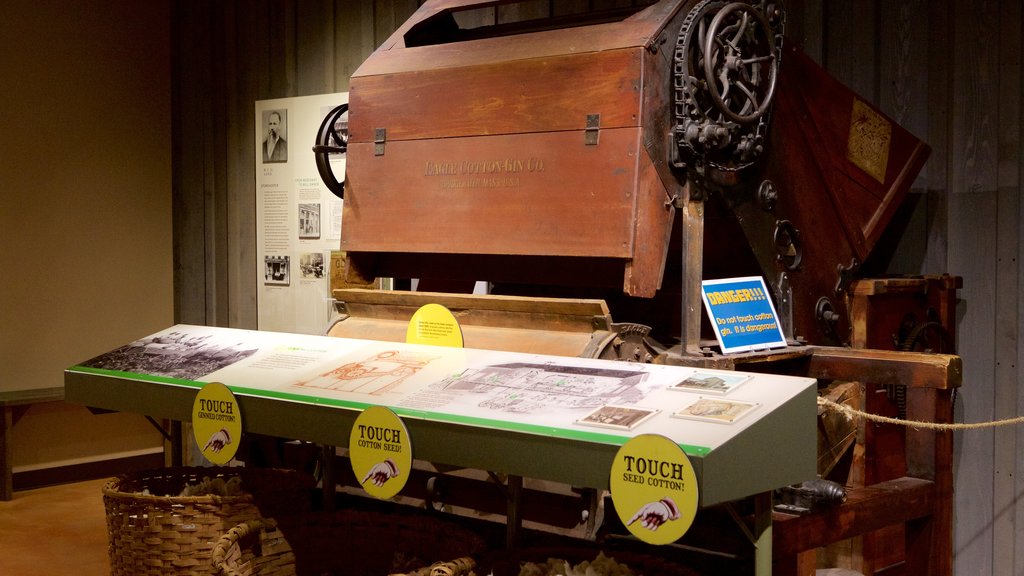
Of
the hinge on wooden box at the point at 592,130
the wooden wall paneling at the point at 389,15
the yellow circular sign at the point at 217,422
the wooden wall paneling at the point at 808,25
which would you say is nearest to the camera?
the yellow circular sign at the point at 217,422

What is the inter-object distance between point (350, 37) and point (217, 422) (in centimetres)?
346

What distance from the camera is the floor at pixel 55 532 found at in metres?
4.79

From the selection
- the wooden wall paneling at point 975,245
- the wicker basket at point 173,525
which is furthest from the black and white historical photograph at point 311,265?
the wooden wall paneling at point 975,245

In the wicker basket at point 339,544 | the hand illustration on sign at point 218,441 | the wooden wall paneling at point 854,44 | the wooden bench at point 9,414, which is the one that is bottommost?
the wooden bench at point 9,414

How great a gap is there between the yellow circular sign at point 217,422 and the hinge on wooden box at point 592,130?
1.21 m

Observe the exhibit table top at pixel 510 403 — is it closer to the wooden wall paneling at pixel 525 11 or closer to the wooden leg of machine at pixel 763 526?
the wooden leg of machine at pixel 763 526

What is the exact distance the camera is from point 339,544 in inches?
116

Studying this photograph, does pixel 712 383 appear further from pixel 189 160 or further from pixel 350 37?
pixel 189 160

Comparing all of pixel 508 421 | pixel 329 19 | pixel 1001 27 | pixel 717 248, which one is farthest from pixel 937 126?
pixel 329 19

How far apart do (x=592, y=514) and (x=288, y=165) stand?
3.27 metres

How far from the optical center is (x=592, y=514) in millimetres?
3279

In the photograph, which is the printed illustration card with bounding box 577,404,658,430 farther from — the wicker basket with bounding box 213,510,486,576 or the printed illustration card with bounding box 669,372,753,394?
the wicker basket with bounding box 213,510,486,576

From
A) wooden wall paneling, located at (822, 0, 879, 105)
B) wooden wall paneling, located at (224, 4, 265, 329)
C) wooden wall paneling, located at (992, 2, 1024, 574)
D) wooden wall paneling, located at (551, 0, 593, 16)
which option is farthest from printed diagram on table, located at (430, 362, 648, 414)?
wooden wall paneling, located at (224, 4, 265, 329)

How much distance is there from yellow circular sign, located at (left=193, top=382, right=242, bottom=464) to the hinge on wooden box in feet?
3.97
